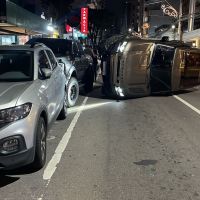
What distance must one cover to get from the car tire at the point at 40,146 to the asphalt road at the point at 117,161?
139 millimetres

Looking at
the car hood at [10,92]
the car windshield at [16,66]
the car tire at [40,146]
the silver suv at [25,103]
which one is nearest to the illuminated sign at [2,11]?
the silver suv at [25,103]

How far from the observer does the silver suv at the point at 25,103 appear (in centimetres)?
515

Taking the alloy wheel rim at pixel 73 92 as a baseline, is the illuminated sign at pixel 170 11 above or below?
above

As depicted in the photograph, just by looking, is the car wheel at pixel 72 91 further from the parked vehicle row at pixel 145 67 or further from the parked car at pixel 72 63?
the parked vehicle row at pixel 145 67

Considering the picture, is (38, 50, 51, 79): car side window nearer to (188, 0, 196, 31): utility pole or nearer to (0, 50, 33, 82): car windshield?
(0, 50, 33, 82): car windshield

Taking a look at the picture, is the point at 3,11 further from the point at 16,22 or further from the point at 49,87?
the point at 49,87

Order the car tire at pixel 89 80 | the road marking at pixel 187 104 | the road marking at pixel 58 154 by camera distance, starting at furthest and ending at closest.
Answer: the car tire at pixel 89 80, the road marking at pixel 187 104, the road marking at pixel 58 154

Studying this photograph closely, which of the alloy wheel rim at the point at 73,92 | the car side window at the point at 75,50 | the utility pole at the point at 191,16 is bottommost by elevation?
the alloy wheel rim at the point at 73,92

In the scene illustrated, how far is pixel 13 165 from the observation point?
17.1 feet

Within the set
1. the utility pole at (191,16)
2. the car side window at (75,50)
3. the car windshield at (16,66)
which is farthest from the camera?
the utility pole at (191,16)

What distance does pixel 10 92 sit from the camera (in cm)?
564

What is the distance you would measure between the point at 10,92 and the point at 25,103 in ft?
1.11

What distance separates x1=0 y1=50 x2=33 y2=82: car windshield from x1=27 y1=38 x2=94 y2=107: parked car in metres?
3.77

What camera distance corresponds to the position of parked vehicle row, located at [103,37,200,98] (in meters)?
12.8
